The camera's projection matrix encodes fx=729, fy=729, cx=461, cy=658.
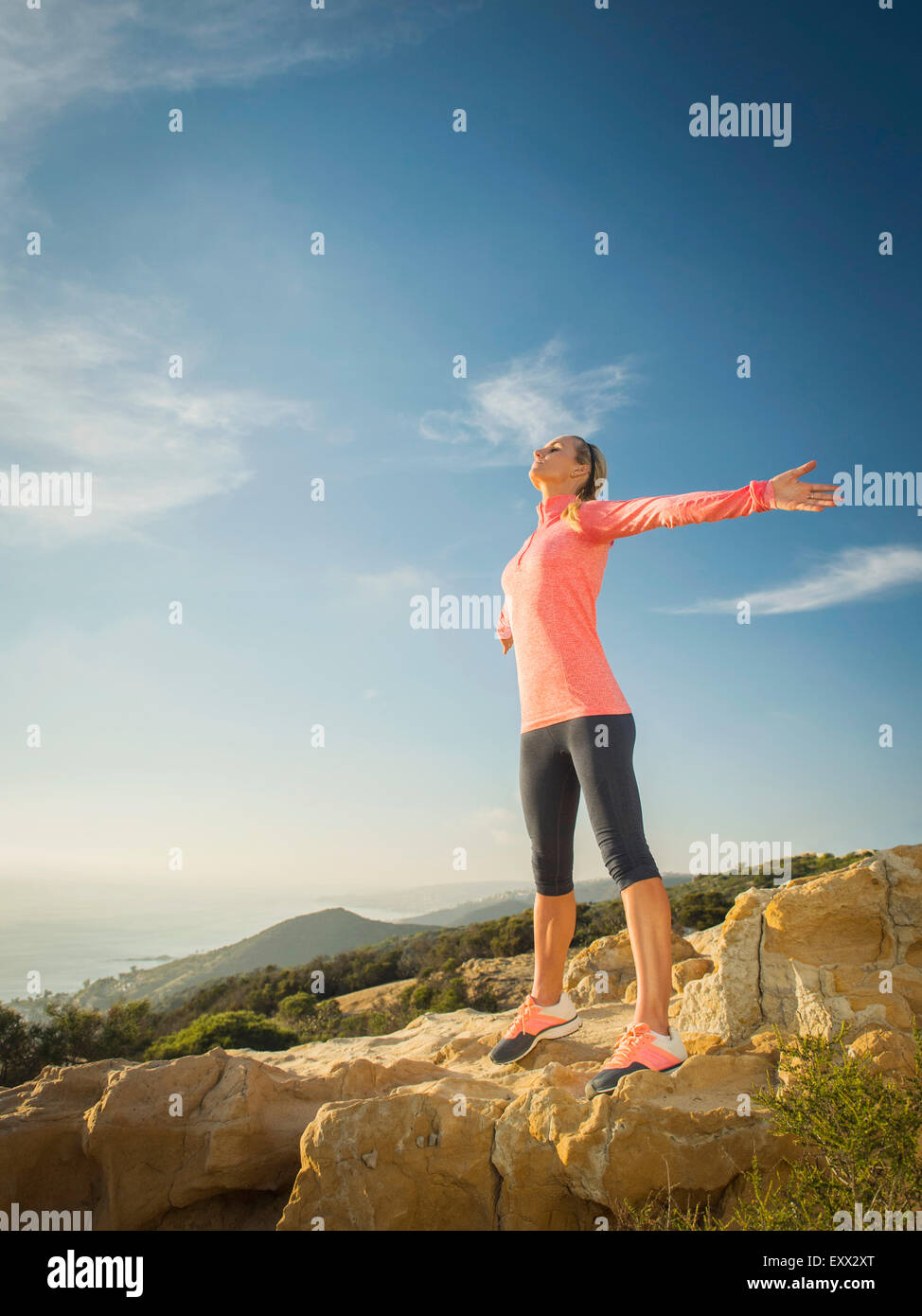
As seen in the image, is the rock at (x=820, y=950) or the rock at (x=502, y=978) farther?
the rock at (x=502, y=978)

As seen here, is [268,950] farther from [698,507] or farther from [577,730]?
[698,507]

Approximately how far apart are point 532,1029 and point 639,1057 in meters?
0.97

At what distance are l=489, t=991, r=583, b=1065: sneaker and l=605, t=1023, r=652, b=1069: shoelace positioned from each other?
77 centimetres

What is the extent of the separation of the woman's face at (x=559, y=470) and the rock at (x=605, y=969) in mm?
4730

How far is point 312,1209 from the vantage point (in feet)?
9.96

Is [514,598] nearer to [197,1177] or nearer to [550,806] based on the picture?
[550,806]

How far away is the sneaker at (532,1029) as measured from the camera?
4.14 meters

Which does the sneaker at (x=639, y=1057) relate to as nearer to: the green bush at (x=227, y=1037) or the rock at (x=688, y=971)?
the rock at (x=688, y=971)

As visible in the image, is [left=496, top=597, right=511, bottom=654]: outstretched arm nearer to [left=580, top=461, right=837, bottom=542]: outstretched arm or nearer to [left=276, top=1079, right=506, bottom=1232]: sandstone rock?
[left=580, top=461, right=837, bottom=542]: outstretched arm

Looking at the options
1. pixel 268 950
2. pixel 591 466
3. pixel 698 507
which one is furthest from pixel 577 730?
pixel 268 950

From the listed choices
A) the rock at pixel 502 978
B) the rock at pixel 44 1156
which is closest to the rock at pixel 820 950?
the rock at pixel 44 1156

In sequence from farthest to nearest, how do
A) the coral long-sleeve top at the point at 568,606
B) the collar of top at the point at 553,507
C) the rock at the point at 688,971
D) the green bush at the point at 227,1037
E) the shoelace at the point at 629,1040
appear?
the green bush at the point at 227,1037 → the rock at the point at 688,971 → the collar of top at the point at 553,507 → the coral long-sleeve top at the point at 568,606 → the shoelace at the point at 629,1040
